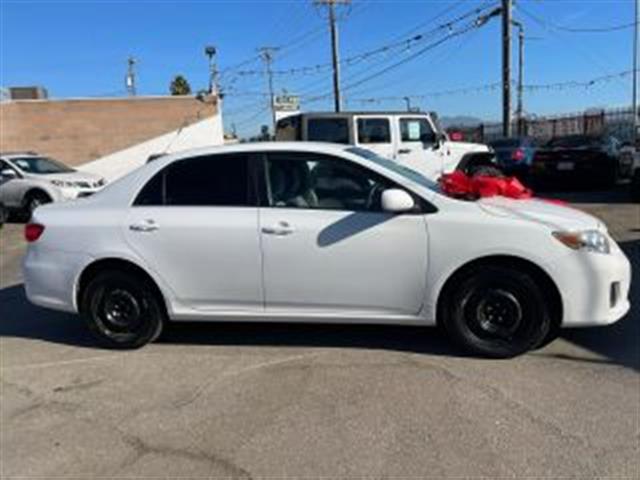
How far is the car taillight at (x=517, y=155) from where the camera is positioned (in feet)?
76.3

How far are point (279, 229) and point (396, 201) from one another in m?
0.90

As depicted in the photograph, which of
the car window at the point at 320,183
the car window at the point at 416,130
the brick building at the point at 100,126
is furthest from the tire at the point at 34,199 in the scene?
the brick building at the point at 100,126

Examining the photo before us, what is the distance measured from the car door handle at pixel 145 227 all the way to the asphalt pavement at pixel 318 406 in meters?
0.96

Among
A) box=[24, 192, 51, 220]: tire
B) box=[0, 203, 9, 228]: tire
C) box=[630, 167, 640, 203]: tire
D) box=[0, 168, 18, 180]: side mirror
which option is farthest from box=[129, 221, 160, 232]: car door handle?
box=[0, 168, 18, 180]: side mirror

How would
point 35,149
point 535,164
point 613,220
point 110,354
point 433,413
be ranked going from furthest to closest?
point 35,149
point 535,164
point 613,220
point 110,354
point 433,413

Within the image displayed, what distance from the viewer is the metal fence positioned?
36.6 m

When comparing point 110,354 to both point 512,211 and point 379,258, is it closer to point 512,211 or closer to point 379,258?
point 379,258

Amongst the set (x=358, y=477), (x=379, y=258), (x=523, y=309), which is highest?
(x=379, y=258)

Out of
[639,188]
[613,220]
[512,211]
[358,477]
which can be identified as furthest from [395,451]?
[639,188]

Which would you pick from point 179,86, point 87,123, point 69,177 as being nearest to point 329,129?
point 69,177

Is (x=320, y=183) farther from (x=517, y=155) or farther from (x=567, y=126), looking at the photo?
(x=567, y=126)

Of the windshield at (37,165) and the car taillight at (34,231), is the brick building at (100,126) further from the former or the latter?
the car taillight at (34,231)

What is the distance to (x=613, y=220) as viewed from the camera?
1358cm

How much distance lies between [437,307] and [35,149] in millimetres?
30342
